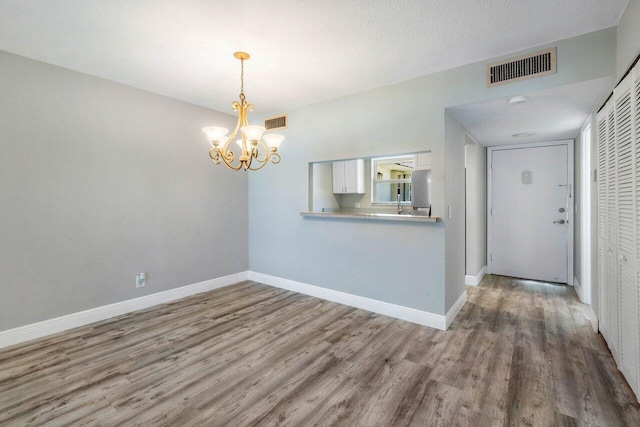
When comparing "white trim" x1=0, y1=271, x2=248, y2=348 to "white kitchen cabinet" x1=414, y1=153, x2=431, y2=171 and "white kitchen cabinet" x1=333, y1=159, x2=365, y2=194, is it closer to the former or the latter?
"white kitchen cabinet" x1=333, y1=159, x2=365, y2=194

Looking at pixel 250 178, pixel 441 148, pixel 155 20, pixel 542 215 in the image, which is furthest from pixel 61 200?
pixel 542 215

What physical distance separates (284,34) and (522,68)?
204 centimetres

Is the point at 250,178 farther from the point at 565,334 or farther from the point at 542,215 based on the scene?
the point at 542,215

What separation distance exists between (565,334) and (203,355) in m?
3.38

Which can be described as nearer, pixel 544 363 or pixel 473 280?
pixel 544 363

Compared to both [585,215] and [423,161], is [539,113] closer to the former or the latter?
[585,215]

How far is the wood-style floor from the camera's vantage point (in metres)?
1.78

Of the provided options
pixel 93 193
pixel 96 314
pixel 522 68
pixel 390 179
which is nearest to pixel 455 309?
pixel 522 68

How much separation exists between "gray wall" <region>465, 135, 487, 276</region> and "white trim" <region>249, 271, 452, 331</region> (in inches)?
35.5

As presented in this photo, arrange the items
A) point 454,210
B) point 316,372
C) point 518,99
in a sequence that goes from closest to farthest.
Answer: point 316,372
point 518,99
point 454,210

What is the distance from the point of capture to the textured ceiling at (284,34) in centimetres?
198

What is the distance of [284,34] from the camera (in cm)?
229

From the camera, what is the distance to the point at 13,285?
263 cm

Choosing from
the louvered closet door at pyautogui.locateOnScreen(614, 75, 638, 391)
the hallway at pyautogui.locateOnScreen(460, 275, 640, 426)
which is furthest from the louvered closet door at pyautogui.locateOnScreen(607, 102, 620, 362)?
the hallway at pyautogui.locateOnScreen(460, 275, 640, 426)
